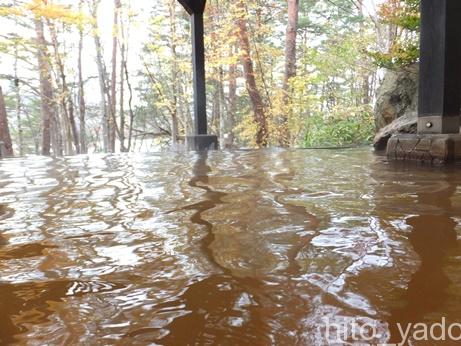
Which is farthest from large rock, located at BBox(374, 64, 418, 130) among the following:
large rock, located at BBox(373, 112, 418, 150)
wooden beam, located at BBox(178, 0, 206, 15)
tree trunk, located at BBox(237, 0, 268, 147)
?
tree trunk, located at BBox(237, 0, 268, 147)

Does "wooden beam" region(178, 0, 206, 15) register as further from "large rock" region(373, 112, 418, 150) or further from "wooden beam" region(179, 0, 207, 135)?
"large rock" region(373, 112, 418, 150)

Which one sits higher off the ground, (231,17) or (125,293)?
(231,17)

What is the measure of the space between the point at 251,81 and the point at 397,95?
509cm

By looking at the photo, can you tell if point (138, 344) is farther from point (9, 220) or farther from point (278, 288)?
point (9, 220)

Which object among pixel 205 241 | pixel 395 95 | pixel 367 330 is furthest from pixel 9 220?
pixel 395 95

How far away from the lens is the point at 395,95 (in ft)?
19.9

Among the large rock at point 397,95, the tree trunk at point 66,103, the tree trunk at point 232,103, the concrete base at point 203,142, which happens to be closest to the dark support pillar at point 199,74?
the concrete base at point 203,142

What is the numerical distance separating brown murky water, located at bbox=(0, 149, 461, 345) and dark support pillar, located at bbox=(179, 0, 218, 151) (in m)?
3.75

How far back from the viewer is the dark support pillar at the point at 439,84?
130 inches

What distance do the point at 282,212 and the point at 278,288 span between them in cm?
77

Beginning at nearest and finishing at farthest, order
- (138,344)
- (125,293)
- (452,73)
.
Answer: (138,344), (125,293), (452,73)

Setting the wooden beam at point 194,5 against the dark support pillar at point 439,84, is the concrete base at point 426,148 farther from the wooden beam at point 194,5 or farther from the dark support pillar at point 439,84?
the wooden beam at point 194,5

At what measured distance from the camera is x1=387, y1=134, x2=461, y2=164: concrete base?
3.30m

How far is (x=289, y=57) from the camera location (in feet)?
33.7
